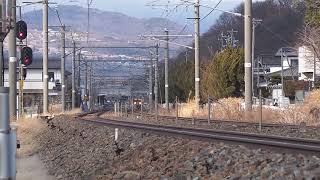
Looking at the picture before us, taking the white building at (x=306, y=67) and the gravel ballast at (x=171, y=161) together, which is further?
the white building at (x=306, y=67)

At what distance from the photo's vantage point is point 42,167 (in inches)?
653

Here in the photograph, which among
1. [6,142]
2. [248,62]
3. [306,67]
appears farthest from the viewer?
[306,67]

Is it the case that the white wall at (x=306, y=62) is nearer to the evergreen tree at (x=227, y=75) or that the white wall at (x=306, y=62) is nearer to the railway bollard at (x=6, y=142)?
the evergreen tree at (x=227, y=75)

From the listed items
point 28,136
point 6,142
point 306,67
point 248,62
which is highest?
point 306,67

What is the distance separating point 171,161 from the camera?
12.5 metres

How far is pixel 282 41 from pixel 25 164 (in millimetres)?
128165

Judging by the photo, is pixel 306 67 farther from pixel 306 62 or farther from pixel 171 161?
pixel 171 161

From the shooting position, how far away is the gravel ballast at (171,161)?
33.2ft

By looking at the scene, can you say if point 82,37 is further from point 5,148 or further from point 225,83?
point 5,148

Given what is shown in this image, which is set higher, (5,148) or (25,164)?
(5,148)

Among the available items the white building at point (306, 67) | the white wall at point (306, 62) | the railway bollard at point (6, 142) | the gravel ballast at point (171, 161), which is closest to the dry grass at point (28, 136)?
the gravel ballast at point (171, 161)

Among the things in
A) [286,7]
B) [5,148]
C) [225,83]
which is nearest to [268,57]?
[286,7]

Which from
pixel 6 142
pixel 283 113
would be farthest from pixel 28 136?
pixel 6 142

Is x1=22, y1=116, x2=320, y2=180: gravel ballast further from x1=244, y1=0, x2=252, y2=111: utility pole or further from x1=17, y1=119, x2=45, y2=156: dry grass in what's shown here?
x1=244, y1=0, x2=252, y2=111: utility pole
